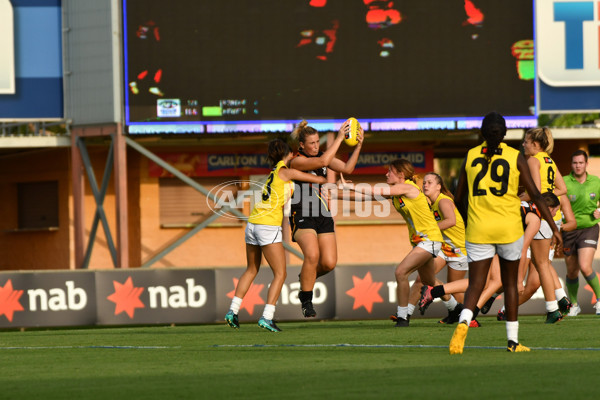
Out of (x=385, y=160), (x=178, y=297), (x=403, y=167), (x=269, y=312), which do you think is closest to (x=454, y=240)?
(x=403, y=167)

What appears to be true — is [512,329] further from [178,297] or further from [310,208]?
[178,297]

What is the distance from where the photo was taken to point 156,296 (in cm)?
1842

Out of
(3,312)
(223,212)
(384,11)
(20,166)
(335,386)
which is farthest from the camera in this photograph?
(20,166)

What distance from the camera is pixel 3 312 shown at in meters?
18.1

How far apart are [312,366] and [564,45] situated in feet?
58.0

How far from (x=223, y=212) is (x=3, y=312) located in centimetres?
989

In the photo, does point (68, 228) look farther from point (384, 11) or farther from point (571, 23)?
point (571, 23)

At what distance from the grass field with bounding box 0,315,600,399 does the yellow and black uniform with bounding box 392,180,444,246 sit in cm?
105

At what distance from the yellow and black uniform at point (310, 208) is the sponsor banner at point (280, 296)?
622cm

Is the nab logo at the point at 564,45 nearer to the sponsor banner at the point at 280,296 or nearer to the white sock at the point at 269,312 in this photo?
the sponsor banner at the point at 280,296

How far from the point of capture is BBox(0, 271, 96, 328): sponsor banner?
1812 cm

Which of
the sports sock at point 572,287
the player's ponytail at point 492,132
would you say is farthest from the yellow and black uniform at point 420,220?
the sports sock at point 572,287

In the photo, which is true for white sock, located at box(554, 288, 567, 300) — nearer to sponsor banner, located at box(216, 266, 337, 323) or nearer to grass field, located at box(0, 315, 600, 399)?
grass field, located at box(0, 315, 600, 399)

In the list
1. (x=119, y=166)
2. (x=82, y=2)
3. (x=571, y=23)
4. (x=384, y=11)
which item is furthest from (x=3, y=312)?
(x=571, y=23)
